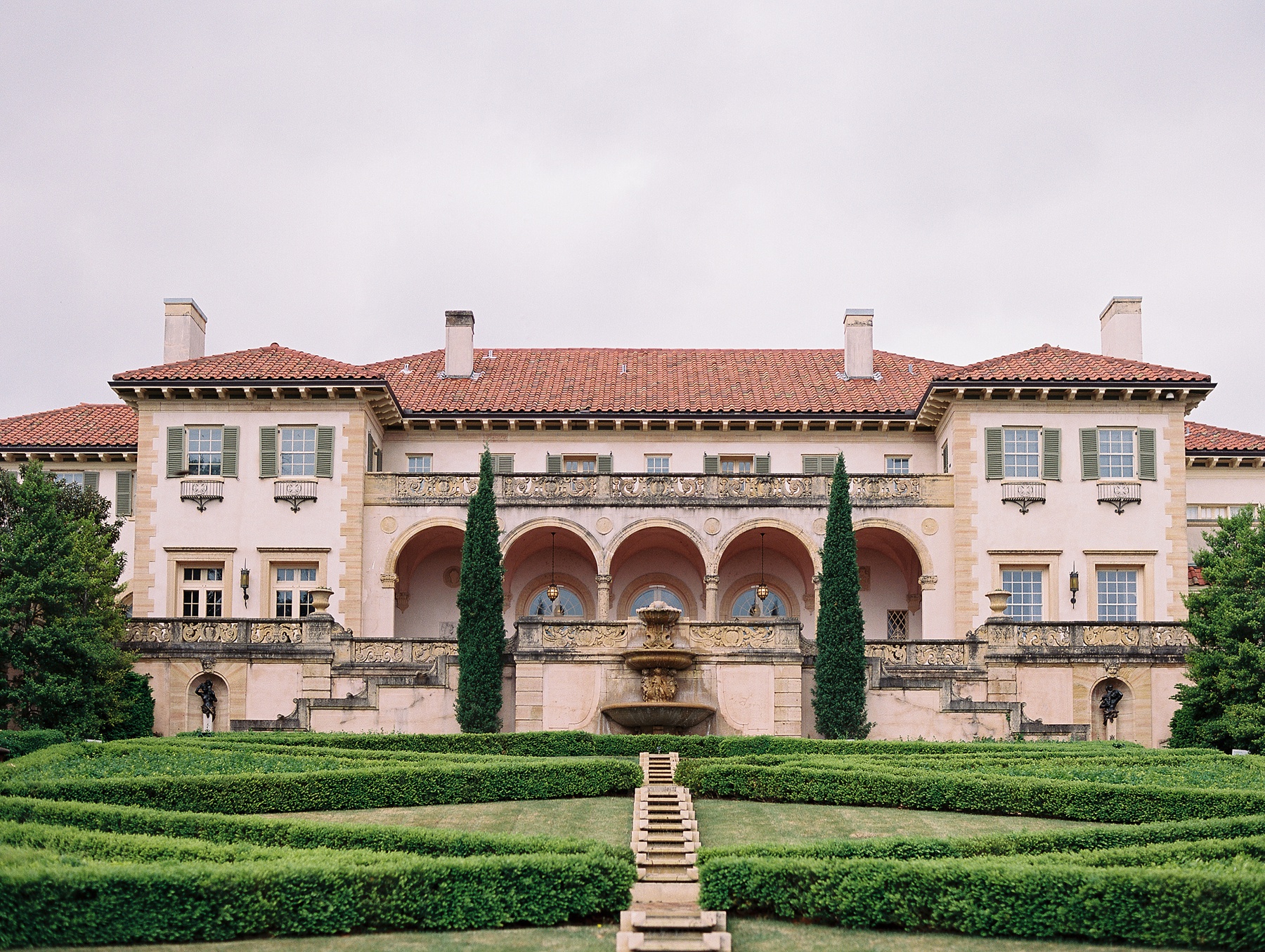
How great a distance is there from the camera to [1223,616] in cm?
3084

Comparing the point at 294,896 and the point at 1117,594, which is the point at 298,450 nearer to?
the point at 1117,594

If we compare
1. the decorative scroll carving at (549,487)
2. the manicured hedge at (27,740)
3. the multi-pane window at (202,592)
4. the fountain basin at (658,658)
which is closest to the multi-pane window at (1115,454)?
the decorative scroll carving at (549,487)

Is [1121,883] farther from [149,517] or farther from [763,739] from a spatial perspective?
[149,517]

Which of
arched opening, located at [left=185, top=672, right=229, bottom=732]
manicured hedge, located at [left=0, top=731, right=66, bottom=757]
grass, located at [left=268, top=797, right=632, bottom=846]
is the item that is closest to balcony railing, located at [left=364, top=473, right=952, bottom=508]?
arched opening, located at [left=185, top=672, right=229, bottom=732]

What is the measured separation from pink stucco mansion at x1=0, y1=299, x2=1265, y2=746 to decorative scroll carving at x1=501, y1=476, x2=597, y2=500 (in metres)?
0.09

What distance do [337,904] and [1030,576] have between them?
28778 millimetres

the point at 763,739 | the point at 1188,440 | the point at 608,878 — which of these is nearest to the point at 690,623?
the point at 763,739

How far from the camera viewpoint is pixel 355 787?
22422 millimetres

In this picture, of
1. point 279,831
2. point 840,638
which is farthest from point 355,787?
point 840,638

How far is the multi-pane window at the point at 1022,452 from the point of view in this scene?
4003 cm

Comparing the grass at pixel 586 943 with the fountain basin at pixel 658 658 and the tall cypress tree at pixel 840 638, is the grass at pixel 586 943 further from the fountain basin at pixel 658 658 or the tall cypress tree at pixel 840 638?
the tall cypress tree at pixel 840 638

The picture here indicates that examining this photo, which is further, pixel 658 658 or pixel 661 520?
pixel 661 520

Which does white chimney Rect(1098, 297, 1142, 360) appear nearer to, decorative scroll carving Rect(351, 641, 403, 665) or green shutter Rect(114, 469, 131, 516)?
decorative scroll carving Rect(351, 641, 403, 665)

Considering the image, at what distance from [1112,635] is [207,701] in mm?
22824
